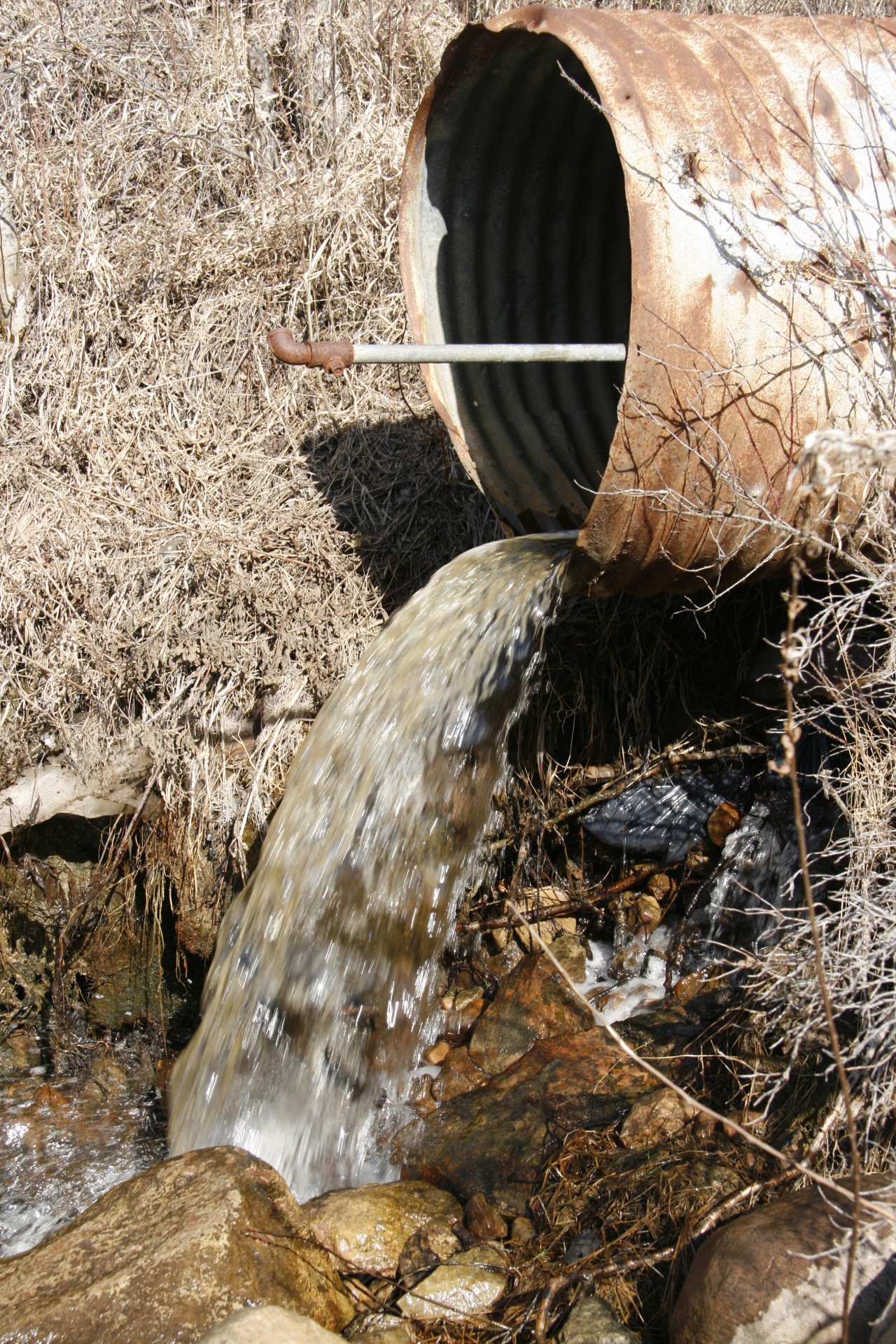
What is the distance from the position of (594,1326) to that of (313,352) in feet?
6.62

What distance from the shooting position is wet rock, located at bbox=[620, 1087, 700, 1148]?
7.91ft

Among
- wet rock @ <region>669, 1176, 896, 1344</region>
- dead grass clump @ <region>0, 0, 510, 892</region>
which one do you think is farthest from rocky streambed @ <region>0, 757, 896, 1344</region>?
dead grass clump @ <region>0, 0, 510, 892</region>

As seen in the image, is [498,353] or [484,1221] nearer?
[484,1221]

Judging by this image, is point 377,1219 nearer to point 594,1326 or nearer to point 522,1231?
point 522,1231

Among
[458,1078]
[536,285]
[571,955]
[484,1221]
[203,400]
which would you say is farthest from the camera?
[203,400]

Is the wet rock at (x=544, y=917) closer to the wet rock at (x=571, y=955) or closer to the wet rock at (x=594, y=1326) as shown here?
the wet rock at (x=571, y=955)

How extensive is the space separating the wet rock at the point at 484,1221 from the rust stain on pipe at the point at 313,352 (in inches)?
74.8

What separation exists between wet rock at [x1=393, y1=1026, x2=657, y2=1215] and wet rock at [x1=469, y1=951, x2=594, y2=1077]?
6cm

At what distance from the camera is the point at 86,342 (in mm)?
4242

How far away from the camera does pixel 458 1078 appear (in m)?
2.97

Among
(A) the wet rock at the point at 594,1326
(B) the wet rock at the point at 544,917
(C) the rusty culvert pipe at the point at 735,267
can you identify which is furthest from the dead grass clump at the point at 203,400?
(A) the wet rock at the point at 594,1326

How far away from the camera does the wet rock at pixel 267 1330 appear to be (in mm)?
1724

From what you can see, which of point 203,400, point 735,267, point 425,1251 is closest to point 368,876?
point 425,1251

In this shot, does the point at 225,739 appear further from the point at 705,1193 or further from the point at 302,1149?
the point at 705,1193
